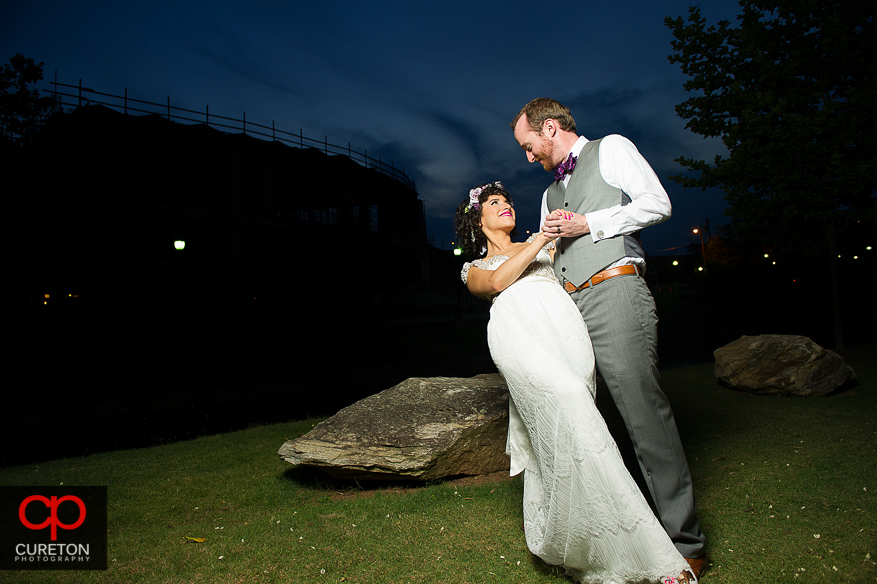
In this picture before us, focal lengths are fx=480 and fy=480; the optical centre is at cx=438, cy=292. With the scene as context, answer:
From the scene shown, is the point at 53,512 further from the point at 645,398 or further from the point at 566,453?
the point at 645,398

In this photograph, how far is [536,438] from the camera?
9.11ft

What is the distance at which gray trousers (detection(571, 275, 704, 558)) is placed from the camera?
8.65 ft

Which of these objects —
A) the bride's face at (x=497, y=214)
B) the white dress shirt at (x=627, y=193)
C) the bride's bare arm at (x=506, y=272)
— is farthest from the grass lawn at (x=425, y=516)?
the bride's face at (x=497, y=214)

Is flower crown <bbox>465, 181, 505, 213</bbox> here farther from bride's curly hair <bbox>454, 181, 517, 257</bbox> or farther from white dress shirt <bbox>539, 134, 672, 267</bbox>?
white dress shirt <bbox>539, 134, 672, 267</bbox>

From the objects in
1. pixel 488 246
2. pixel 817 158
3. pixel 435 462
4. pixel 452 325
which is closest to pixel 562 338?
pixel 488 246

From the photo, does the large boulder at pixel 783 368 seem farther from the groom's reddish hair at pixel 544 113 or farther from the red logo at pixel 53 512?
the red logo at pixel 53 512

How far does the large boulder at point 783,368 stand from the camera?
6.96 meters

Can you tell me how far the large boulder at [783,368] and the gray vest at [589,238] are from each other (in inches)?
232

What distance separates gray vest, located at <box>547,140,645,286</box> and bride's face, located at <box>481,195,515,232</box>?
1.43 feet

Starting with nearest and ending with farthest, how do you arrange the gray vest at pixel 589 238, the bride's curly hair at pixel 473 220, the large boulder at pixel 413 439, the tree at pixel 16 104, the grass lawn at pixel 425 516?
the gray vest at pixel 589 238, the grass lawn at pixel 425 516, the bride's curly hair at pixel 473 220, the large boulder at pixel 413 439, the tree at pixel 16 104

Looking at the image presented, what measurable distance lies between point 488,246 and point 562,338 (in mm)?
988

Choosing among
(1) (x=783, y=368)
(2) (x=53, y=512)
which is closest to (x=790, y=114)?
(1) (x=783, y=368)

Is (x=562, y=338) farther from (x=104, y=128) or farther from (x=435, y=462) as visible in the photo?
(x=104, y=128)

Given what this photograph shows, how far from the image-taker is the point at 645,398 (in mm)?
2666
